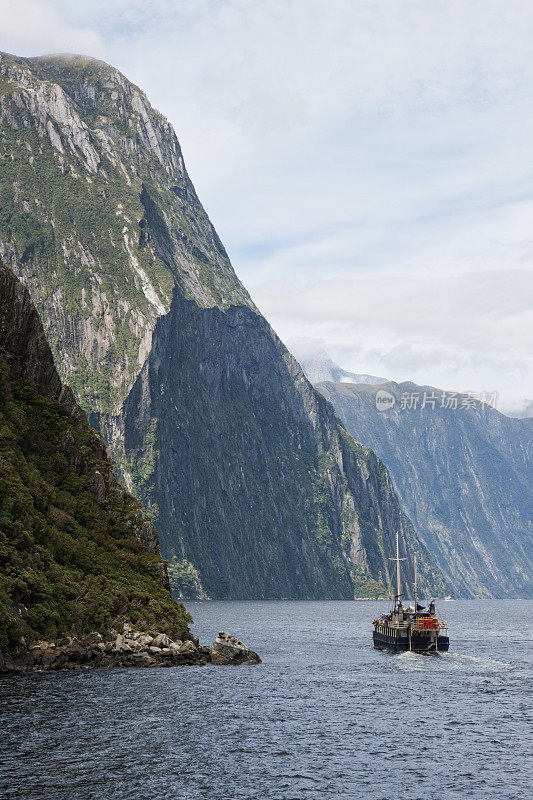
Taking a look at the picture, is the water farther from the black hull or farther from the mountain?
the black hull

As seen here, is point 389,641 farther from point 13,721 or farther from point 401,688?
point 13,721

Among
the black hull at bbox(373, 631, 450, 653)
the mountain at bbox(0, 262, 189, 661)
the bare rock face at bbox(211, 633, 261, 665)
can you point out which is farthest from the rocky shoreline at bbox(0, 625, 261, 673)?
the black hull at bbox(373, 631, 450, 653)

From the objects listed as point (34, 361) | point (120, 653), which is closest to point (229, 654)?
point (120, 653)

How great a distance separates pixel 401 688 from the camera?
98250 millimetres

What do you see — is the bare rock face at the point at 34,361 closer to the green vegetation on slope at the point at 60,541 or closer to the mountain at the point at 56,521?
the mountain at the point at 56,521

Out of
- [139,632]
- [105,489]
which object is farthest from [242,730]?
[105,489]

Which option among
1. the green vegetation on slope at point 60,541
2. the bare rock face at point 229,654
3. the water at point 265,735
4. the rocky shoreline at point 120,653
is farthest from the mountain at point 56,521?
the water at point 265,735

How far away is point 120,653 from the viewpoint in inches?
3999

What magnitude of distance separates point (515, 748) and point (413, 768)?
11.1m

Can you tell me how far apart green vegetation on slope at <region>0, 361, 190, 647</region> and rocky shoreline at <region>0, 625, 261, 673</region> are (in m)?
1.63

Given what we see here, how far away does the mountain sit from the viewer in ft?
321

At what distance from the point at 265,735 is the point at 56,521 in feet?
161

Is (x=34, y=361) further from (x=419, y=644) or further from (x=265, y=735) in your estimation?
(x=265, y=735)

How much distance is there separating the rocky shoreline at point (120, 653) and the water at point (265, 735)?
9.42ft
